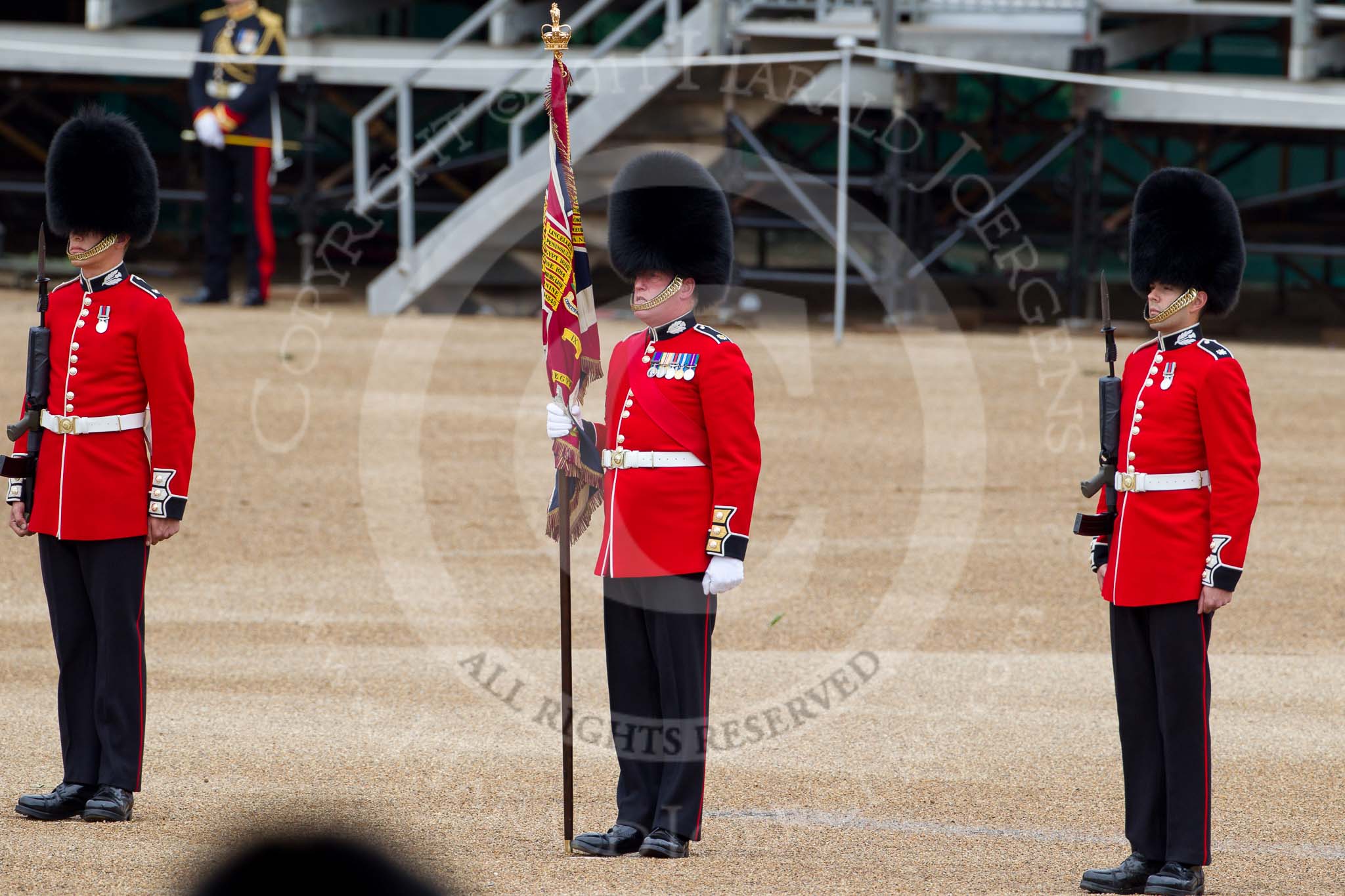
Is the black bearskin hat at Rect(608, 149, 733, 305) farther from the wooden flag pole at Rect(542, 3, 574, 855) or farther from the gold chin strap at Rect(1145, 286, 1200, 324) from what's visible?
the gold chin strap at Rect(1145, 286, 1200, 324)

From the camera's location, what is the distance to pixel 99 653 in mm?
3805

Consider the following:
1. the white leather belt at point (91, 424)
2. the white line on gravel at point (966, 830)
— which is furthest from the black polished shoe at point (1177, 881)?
the white leather belt at point (91, 424)

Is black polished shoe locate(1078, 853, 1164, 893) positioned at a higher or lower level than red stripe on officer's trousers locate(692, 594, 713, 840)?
lower

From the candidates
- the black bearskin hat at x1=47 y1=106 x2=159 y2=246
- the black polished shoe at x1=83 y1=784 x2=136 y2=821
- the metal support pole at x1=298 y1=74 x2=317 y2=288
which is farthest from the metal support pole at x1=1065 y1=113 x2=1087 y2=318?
the black polished shoe at x1=83 y1=784 x2=136 y2=821

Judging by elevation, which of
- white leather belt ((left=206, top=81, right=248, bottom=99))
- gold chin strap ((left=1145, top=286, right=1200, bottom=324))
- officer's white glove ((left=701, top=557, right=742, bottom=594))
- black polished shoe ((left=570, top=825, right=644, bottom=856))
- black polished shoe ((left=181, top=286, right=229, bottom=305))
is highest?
white leather belt ((left=206, top=81, right=248, bottom=99))

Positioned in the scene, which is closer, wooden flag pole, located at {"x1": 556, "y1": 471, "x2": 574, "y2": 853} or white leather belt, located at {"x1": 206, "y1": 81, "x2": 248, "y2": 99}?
wooden flag pole, located at {"x1": 556, "y1": 471, "x2": 574, "y2": 853}

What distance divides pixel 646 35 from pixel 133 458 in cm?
1285

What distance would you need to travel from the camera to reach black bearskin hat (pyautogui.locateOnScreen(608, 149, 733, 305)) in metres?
3.78

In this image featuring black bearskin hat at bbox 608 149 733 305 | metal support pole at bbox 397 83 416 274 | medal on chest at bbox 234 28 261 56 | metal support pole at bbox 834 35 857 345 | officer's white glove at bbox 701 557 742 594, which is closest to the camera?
officer's white glove at bbox 701 557 742 594

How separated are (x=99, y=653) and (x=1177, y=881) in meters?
2.12

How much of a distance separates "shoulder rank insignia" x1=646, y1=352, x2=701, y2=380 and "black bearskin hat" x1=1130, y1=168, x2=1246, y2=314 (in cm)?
85

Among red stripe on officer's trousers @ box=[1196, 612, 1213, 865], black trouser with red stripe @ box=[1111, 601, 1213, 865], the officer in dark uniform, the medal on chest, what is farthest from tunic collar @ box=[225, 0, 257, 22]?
red stripe on officer's trousers @ box=[1196, 612, 1213, 865]

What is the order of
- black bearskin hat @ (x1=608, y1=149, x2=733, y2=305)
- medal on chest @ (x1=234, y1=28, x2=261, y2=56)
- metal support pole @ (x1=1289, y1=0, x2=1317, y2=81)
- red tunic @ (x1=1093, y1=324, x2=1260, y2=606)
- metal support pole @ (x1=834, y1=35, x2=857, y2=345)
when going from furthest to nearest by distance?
medal on chest @ (x1=234, y1=28, x2=261, y2=56) < metal support pole @ (x1=1289, y1=0, x2=1317, y2=81) < metal support pole @ (x1=834, y1=35, x2=857, y2=345) < black bearskin hat @ (x1=608, y1=149, x2=733, y2=305) < red tunic @ (x1=1093, y1=324, x2=1260, y2=606)

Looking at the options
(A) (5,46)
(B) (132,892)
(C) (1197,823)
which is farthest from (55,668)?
(A) (5,46)
